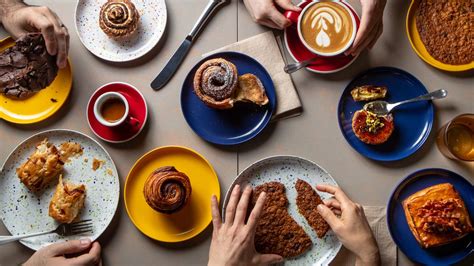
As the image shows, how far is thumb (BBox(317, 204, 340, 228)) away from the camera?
1.81 meters

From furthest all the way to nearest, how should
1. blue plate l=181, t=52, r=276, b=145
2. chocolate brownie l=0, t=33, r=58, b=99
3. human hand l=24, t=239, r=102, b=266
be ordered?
1. blue plate l=181, t=52, r=276, b=145
2. human hand l=24, t=239, r=102, b=266
3. chocolate brownie l=0, t=33, r=58, b=99

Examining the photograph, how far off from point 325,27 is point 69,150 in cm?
109

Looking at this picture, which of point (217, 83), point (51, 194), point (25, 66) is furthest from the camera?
point (51, 194)

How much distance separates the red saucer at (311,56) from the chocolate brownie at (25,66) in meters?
0.89

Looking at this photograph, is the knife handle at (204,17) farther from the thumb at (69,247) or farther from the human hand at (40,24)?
the thumb at (69,247)

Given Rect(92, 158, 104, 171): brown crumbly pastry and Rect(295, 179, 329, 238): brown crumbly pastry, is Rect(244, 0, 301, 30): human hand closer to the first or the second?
Rect(295, 179, 329, 238): brown crumbly pastry

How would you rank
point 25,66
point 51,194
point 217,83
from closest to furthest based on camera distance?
point 25,66 → point 217,83 → point 51,194

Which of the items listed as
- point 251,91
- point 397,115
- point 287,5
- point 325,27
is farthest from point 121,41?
point 397,115

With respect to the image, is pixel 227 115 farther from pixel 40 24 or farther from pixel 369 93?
pixel 40 24

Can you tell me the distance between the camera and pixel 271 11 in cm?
187

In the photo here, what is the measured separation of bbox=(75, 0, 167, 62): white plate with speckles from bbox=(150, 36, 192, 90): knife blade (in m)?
0.10

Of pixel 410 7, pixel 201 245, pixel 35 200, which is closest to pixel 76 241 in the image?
pixel 35 200

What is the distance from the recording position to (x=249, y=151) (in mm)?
1969

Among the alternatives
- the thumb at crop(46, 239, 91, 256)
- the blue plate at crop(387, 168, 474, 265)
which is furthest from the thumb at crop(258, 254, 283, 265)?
the thumb at crop(46, 239, 91, 256)
